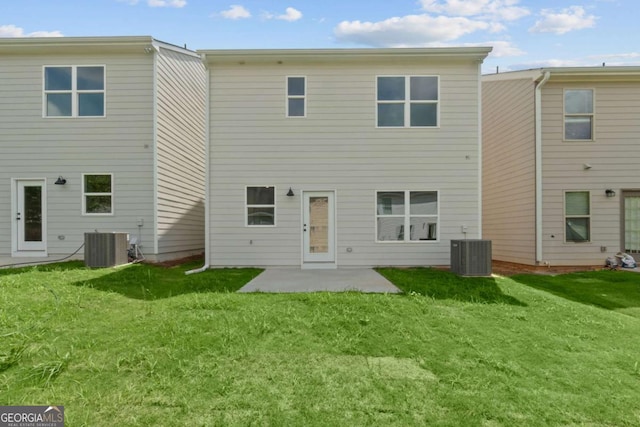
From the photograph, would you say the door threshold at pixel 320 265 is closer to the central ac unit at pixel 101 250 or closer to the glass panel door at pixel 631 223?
the central ac unit at pixel 101 250

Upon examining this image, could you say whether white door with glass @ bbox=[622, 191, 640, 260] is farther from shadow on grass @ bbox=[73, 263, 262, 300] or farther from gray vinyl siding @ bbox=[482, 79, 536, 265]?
shadow on grass @ bbox=[73, 263, 262, 300]

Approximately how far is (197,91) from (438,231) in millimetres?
9124

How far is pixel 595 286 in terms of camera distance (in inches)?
272

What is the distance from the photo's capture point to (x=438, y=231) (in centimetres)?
884

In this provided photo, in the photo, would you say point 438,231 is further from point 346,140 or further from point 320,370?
point 320,370

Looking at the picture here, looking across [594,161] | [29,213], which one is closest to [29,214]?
[29,213]

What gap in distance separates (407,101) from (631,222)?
6.95 metres

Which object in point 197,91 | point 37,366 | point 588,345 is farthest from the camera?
point 197,91

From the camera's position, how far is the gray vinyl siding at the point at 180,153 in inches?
371

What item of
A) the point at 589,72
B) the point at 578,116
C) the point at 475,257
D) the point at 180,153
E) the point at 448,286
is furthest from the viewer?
the point at 180,153

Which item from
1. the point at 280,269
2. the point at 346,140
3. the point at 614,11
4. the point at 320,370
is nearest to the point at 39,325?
the point at 320,370

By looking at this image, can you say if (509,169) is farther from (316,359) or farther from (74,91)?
(74,91)

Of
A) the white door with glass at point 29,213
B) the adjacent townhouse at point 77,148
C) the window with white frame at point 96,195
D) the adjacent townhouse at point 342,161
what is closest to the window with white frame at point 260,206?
the adjacent townhouse at point 342,161

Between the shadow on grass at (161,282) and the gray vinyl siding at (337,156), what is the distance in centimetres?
143
